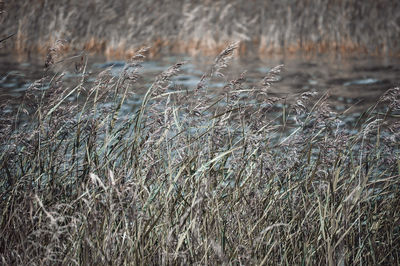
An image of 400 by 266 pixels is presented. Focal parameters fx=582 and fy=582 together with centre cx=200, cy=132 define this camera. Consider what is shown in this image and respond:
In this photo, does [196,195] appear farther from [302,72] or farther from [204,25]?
[204,25]

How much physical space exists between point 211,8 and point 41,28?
3.43 meters

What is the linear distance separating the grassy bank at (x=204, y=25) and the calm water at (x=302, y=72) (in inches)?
12.0

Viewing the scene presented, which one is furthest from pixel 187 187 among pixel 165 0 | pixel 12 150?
pixel 165 0

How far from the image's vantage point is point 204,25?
11703 millimetres

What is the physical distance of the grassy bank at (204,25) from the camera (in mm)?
11164

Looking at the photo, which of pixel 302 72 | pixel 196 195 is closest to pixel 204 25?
pixel 302 72

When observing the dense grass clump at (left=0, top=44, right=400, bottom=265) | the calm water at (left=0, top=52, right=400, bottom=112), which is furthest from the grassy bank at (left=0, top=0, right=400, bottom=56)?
the dense grass clump at (left=0, top=44, right=400, bottom=265)

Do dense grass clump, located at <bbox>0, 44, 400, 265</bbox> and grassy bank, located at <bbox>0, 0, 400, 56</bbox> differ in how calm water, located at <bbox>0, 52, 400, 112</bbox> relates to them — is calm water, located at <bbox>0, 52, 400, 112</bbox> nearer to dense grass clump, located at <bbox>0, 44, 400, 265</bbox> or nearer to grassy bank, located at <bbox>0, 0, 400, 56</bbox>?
grassy bank, located at <bbox>0, 0, 400, 56</bbox>

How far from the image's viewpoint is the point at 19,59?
11195mm

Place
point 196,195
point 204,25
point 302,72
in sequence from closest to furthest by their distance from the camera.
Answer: point 196,195 → point 302,72 → point 204,25

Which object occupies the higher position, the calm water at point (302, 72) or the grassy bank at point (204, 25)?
the grassy bank at point (204, 25)

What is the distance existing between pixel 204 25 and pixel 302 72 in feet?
8.27

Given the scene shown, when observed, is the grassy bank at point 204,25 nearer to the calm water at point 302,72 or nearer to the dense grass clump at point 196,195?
the calm water at point 302,72

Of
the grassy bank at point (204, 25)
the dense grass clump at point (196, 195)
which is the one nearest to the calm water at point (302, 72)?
the grassy bank at point (204, 25)
